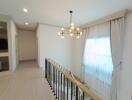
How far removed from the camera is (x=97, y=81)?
5344 mm

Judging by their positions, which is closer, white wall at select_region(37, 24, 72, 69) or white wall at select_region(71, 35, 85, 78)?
white wall at select_region(37, 24, 72, 69)

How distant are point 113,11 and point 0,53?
510 cm

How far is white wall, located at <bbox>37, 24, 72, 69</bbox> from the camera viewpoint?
22.2ft

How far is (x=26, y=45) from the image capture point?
9.80 metres

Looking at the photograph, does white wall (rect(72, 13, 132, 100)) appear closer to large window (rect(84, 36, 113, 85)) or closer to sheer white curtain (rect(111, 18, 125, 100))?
sheer white curtain (rect(111, 18, 125, 100))

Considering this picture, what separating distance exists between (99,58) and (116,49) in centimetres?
120

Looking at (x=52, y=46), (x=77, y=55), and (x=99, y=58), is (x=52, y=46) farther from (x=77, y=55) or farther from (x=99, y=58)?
(x=99, y=58)

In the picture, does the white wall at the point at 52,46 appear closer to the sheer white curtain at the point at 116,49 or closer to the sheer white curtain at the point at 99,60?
the sheer white curtain at the point at 99,60

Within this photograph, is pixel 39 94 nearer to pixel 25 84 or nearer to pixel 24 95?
pixel 24 95

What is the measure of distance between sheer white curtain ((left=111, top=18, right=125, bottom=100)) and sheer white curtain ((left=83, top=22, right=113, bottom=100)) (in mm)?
292

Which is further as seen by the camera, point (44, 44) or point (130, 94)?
point (44, 44)

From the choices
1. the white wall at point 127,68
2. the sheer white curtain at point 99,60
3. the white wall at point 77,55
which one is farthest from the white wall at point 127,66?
the white wall at point 77,55

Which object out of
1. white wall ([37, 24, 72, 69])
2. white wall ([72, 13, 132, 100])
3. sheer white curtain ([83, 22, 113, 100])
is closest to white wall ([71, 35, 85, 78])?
white wall ([37, 24, 72, 69])

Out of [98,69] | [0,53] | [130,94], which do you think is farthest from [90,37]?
[0,53]
